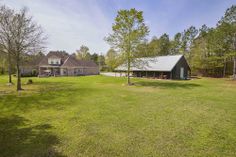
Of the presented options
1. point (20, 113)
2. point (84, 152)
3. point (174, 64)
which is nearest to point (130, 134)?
point (84, 152)

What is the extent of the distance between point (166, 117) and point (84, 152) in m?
4.42

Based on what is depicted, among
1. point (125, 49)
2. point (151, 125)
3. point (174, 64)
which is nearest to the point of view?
point (151, 125)

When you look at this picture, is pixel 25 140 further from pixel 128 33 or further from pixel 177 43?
pixel 177 43

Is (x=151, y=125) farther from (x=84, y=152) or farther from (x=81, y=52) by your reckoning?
(x=81, y=52)

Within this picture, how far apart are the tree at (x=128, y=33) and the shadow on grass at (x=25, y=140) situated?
15237 millimetres

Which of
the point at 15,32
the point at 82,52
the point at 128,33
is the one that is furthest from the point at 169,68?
the point at 82,52

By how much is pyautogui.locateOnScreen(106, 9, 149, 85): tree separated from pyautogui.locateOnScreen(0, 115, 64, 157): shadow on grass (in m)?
15.2

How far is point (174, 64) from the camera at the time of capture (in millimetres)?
28344

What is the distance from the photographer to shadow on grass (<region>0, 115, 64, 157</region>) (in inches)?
166

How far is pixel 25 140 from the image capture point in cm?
494

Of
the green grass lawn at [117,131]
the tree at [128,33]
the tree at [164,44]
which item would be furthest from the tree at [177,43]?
the green grass lawn at [117,131]

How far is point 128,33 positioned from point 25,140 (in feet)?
56.8

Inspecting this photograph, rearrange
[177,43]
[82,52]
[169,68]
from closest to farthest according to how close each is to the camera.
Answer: [169,68], [177,43], [82,52]

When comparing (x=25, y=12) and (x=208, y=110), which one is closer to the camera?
(x=208, y=110)
